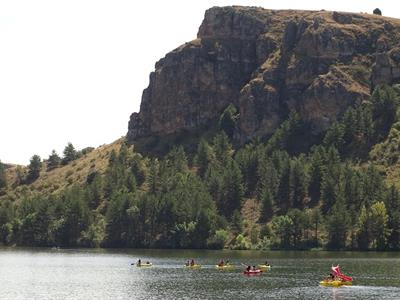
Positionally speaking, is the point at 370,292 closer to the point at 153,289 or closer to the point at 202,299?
the point at 202,299

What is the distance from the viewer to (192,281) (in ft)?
480

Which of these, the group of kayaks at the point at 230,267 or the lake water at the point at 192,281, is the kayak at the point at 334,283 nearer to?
the lake water at the point at 192,281

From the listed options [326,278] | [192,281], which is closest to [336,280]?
[326,278]

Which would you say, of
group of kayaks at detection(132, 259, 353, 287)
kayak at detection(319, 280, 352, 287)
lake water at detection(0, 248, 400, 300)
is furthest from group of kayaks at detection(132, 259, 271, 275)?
kayak at detection(319, 280, 352, 287)

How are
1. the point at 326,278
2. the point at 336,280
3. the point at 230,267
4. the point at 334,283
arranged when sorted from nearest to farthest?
the point at 334,283
the point at 336,280
the point at 326,278
the point at 230,267

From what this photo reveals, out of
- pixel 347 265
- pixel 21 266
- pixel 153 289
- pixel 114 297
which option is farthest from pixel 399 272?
pixel 21 266

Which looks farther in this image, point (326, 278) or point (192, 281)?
point (192, 281)

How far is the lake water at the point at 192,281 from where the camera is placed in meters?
124

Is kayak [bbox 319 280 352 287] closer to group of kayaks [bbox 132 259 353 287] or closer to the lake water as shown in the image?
group of kayaks [bbox 132 259 353 287]

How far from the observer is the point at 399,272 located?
155 meters

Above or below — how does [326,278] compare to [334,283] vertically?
above

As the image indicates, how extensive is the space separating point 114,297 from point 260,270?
4550 centimetres

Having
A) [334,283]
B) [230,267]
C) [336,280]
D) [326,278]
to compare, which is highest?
[230,267]

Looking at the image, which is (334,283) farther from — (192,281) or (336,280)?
(192,281)
